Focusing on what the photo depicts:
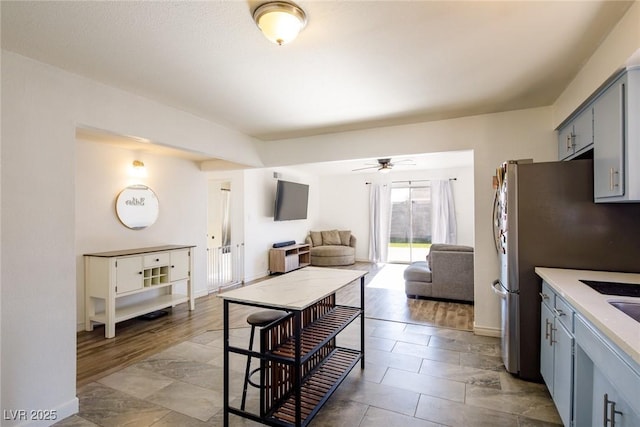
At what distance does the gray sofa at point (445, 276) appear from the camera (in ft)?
15.1

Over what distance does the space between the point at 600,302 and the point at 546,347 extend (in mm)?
850

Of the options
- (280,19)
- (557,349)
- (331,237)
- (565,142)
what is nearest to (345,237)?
(331,237)

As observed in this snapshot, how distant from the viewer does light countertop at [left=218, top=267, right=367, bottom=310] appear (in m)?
1.88

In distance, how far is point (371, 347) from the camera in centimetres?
318

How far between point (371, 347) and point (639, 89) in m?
2.78

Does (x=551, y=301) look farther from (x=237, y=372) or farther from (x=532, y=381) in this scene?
(x=237, y=372)

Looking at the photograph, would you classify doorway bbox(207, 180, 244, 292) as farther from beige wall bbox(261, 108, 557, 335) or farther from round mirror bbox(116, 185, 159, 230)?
beige wall bbox(261, 108, 557, 335)

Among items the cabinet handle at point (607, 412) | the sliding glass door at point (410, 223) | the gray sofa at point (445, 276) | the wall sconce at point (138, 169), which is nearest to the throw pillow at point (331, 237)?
the sliding glass door at point (410, 223)

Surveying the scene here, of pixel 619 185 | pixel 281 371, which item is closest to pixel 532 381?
pixel 619 185

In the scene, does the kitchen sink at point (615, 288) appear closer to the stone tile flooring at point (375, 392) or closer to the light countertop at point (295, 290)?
the stone tile flooring at point (375, 392)

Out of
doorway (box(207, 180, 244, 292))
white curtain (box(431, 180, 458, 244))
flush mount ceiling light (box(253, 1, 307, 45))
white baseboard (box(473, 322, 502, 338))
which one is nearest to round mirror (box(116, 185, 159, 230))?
doorway (box(207, 180, 244, 292))

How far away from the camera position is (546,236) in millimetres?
2428

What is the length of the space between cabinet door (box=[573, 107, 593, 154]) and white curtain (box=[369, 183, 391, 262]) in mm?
5941

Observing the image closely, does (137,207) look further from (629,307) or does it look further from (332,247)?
(629,307)
